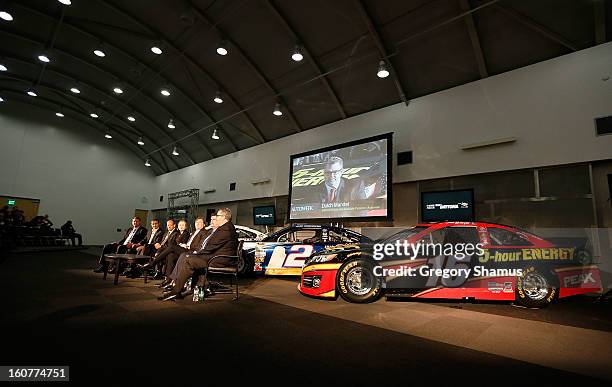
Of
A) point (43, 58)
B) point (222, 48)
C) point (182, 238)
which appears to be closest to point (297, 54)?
point (222, 48)

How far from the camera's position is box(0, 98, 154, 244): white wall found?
1426 cm

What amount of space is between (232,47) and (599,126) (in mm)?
9317

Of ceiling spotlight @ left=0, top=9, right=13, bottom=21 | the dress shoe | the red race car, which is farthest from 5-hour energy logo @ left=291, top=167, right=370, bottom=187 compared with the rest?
ceiling spotlight @ left=0, top=9, right=13, bottom=21

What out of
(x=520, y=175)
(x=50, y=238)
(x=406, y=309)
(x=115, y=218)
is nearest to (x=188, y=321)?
(x=406, y=309)

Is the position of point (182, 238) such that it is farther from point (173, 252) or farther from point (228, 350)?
point (228, 350)

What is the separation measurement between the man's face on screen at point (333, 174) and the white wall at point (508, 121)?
146cm

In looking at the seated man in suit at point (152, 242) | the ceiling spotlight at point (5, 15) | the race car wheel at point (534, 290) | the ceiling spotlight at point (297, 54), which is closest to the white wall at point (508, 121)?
the ceiling spotlight at point (297, 54)

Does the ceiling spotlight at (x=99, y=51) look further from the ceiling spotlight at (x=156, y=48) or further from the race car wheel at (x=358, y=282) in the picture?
the race car wheel at (x=358, y=282)

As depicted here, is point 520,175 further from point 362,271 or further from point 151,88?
point 151,88

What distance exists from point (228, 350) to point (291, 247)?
391 centimetres

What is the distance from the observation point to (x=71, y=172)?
15.8m

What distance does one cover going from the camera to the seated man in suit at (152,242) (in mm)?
6020

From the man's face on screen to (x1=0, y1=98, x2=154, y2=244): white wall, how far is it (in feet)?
49.7

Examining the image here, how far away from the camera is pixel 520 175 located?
6.39 metres
